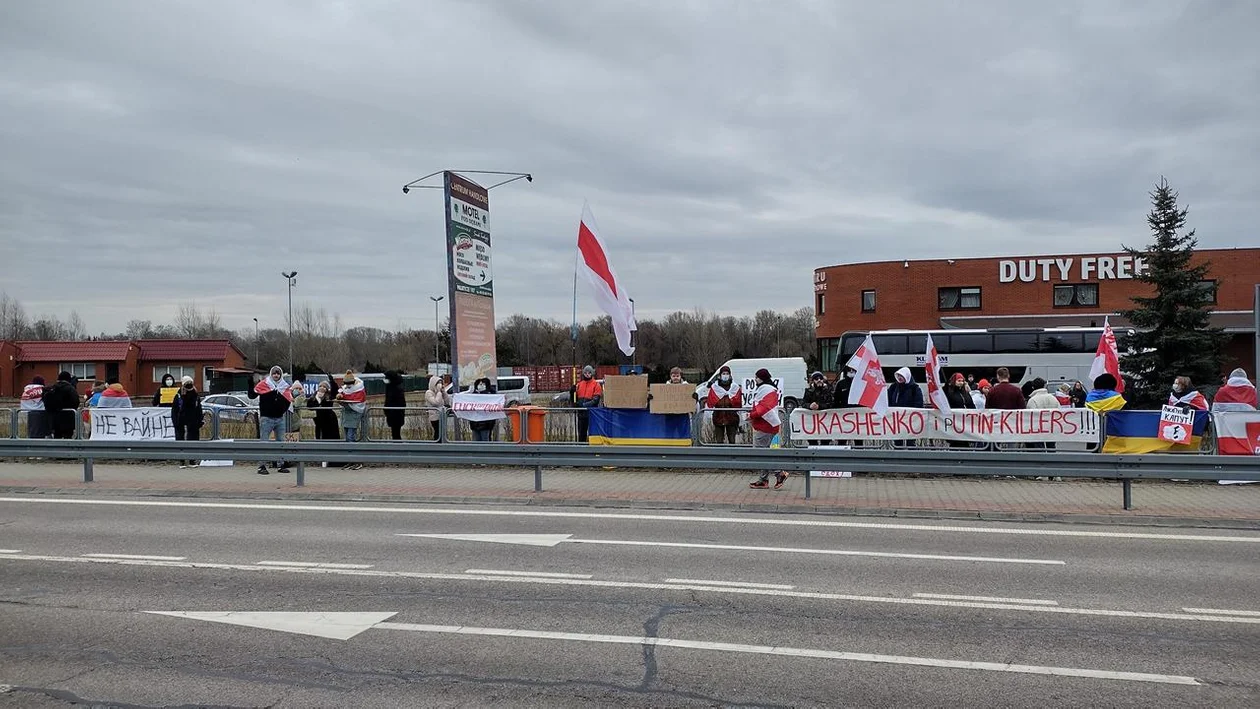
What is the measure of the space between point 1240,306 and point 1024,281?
11.0 meters

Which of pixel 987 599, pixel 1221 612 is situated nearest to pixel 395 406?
pixel 987 599

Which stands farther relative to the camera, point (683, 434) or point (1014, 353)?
point (1014, 353)

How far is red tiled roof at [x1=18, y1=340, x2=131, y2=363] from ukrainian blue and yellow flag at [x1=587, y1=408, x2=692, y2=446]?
6222 cm

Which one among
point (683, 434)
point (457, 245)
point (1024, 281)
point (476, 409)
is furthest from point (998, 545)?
point (1024, 281)

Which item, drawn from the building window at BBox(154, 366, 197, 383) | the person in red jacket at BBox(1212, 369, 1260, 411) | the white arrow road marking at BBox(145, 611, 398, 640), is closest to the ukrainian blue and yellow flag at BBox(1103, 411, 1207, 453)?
the person in red jacket at BBox(1212, 369, 1260, 411)

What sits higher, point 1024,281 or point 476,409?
point 1024,281

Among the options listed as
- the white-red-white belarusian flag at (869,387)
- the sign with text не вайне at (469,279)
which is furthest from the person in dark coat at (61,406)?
the white-red-white belarusian flag at (869,387)

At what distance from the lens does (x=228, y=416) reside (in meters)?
20.1

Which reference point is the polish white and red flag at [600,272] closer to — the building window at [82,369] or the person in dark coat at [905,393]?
the person in dark coat at [905,393]

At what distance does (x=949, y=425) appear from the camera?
15.4 metres

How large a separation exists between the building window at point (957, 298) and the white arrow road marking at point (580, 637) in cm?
5347

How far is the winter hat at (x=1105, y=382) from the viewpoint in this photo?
666 inches

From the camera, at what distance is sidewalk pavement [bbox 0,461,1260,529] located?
1251 centimetres

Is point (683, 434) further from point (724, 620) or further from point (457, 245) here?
point (724, 620)
